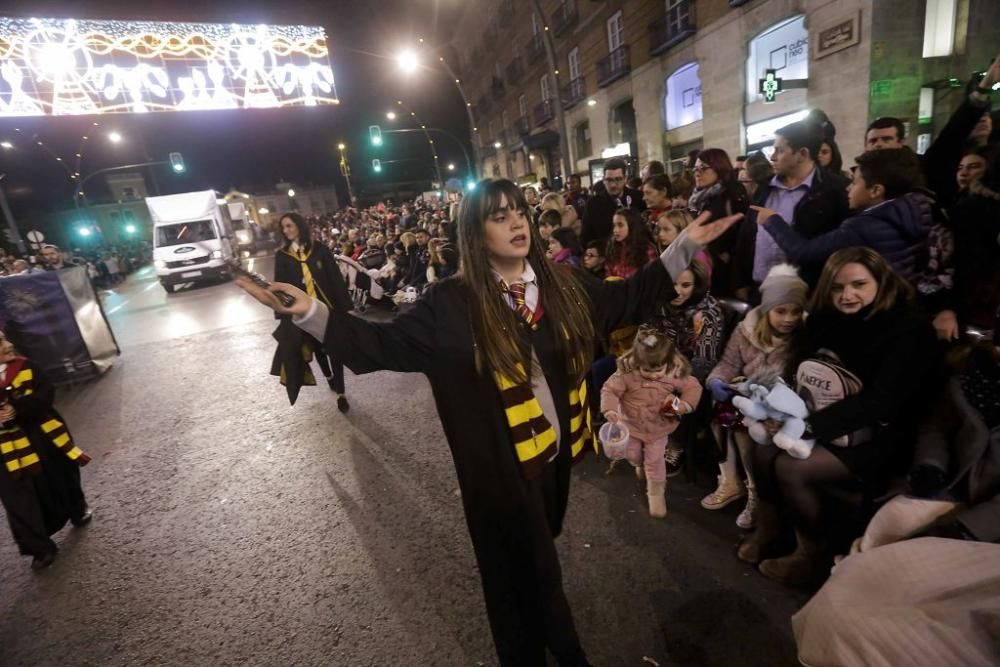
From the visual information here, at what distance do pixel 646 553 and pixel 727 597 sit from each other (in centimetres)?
48

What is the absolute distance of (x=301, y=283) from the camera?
5371 millimetres

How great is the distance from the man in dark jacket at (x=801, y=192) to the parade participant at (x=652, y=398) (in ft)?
3.89

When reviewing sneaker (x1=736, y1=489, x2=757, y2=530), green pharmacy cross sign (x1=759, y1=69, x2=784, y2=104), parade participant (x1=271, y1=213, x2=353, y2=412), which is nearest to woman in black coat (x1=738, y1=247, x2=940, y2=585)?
sneaker (x1=736, y1=489, x2=757, y2=530)

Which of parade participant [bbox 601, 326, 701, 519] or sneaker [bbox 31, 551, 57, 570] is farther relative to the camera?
sneaker [bbox 31, 551, 57, 570]

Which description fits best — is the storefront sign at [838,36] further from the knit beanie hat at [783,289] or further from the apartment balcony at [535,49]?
the apartment balcony at [535,49]

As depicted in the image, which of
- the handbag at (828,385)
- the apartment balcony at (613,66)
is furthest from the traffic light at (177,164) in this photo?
the handbag at (828,385)

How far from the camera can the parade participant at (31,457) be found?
3.36 meters

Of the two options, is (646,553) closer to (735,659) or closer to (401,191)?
(735,659)

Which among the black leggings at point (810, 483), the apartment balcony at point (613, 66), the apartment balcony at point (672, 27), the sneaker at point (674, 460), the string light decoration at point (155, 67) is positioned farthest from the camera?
the apartment balcony at point (613, 66)

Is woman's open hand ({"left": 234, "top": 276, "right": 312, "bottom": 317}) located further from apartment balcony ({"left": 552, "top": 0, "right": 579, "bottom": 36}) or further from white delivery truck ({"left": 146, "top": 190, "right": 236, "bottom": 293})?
apartment balcony ({"left": 552, "top": 0, "right": 579, "bottom": 36})

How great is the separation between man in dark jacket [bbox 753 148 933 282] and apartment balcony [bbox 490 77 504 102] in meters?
37.8

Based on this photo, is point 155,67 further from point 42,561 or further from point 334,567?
point 334,567

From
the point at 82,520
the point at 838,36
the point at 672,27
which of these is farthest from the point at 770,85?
the point at 82,520

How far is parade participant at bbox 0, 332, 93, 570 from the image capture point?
3.36 m
